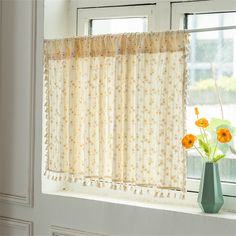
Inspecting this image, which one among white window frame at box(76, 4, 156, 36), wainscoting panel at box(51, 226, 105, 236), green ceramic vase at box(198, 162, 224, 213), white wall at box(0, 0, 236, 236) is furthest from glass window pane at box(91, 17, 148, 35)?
wainscoting panel at box(51, 226, 105, 236)

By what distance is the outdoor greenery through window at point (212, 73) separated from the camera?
97.0 inches

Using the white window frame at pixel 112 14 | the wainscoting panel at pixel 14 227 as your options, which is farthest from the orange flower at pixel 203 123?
the wainscoting panel at pixel 14 227

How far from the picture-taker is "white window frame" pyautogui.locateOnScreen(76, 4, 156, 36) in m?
2.64

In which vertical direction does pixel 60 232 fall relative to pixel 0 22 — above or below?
below

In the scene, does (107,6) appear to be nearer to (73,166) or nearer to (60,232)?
(73,166)

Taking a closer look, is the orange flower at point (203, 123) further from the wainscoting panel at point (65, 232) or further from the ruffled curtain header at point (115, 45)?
the wainscoting panel at point (65, 232)

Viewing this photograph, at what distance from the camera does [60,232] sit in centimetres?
269

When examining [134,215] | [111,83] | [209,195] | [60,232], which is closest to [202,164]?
[209,195]

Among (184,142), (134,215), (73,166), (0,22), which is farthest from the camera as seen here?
(0,22)

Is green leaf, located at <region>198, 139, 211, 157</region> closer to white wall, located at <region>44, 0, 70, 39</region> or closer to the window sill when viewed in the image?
the window sill

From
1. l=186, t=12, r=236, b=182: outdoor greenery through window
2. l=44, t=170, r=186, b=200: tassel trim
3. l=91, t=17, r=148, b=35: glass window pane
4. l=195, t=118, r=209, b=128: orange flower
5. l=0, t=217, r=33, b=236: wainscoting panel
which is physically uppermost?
l=91, t=17, r=148, b=35: glass window pane

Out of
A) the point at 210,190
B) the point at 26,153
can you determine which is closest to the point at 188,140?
the point at 210,190

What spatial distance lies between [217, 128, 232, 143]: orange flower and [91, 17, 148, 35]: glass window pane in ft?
2.22

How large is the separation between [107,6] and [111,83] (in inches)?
17.6
